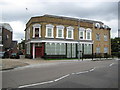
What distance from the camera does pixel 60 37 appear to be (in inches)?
Answer: 1412

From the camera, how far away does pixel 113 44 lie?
2603 inches

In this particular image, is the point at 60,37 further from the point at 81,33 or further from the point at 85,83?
the point at 85,83

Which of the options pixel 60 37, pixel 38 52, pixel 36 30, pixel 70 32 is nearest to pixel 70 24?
pixel 70 32

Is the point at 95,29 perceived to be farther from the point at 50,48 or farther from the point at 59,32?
the point at 50,48

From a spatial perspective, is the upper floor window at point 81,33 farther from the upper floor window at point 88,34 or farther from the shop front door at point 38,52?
the shop front door at point 38,52

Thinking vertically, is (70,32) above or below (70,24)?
below

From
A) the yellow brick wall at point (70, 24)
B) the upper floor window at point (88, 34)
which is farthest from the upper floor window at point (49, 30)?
the upper floor window at point (88, 34)

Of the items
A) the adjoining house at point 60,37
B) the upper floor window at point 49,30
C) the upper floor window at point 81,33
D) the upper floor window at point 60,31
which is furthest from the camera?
the upper floor window at point 81,33

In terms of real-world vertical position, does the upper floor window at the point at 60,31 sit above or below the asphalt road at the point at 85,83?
above

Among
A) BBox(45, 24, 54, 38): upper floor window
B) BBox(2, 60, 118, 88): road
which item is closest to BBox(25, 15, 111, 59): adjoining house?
BBox(45, 24, 54, 38): upper floor window

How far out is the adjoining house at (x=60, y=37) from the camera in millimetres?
34000

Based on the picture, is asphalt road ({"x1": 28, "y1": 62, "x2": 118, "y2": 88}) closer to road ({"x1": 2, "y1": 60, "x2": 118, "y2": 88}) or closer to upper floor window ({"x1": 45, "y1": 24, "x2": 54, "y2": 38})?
road ({"x1": 2, "y1": 60, "x2": 118, "y2": 88})

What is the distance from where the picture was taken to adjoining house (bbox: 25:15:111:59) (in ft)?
112

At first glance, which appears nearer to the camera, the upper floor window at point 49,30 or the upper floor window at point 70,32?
the upper floor window at point 49,30
